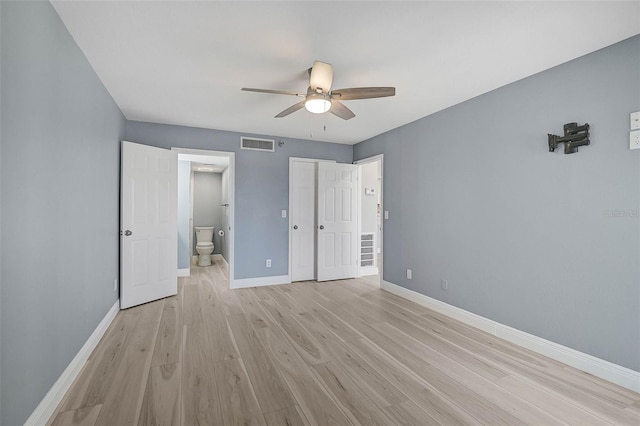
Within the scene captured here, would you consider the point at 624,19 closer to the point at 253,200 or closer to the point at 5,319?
the point at 5,319

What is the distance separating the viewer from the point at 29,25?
1.50 meters

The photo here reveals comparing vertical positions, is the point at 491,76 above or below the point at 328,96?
above

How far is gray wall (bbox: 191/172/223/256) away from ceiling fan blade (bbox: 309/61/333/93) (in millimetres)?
5920

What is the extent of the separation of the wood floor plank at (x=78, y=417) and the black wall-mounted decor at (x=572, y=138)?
385 centimetres

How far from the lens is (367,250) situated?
5793 mm

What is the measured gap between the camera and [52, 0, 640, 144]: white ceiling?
1804 mm

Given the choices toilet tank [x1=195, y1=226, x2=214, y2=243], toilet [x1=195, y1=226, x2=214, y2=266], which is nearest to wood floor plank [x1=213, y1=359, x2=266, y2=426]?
toilet [x1=195, y1=226, x2=214, y2=266]

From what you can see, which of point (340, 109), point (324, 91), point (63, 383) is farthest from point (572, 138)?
point (63, 383)

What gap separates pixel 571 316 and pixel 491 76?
220cm

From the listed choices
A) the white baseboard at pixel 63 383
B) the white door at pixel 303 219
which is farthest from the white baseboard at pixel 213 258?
the white baseboard at pixel 63 383

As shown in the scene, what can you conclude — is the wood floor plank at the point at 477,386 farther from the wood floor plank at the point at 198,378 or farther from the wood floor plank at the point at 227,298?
the wood floor plank at the point at 227,298

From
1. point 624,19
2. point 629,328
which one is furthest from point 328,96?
point 629,328

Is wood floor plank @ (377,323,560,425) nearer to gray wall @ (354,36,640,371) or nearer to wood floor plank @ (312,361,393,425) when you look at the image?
wood floor plank @ (312,361,393,425)

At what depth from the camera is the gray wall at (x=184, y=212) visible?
18.1 ft
